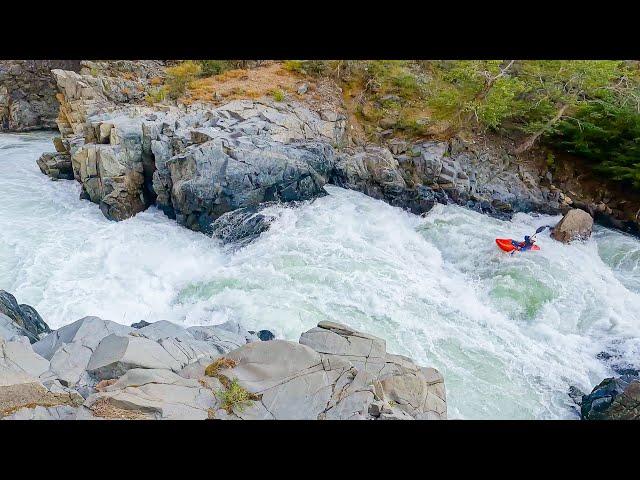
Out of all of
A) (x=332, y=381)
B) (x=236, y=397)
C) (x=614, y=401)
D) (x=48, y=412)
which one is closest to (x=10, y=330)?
(x=48, y=412)

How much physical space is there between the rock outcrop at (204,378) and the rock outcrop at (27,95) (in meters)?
18.1

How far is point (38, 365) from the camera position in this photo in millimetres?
5965

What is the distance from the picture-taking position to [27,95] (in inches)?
843

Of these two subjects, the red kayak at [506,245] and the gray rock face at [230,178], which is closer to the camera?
the red kayak at [506,245]

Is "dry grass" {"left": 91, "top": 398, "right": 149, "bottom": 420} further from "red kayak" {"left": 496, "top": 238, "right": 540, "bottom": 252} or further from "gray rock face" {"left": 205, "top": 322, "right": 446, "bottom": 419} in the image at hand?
"red kayak" {"left": 496, "top": 238, "right": 540, "bottom": 252}

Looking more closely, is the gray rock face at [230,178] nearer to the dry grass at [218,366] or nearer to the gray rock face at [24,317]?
the gray rock face at [24,317]

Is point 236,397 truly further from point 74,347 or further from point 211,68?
point 211,68

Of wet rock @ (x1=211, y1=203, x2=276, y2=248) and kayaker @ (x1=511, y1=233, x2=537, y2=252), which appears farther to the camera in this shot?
wet rock @ (x1=211, y1=203, x2=276, y2=248)

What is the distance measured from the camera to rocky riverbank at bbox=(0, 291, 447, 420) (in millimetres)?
5215

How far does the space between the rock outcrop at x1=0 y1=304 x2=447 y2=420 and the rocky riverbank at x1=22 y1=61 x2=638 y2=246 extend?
555 centimetres

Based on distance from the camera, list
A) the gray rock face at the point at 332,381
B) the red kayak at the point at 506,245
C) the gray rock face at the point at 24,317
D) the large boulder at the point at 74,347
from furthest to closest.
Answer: the red kayak at the point at 506,245 → the gray rock face at the point at 24,317 → the large boulder at the point at 74,347 → the gray rock face at the point at 332,381

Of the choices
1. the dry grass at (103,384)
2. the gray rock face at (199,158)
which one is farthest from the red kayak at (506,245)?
the dry grass at (103,384)

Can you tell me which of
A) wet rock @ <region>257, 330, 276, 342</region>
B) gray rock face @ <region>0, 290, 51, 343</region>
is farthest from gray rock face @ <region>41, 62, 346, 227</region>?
gray rock face @ <region>0, 290, 51, 343</region>

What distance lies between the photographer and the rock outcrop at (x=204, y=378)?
5211 millimetres
